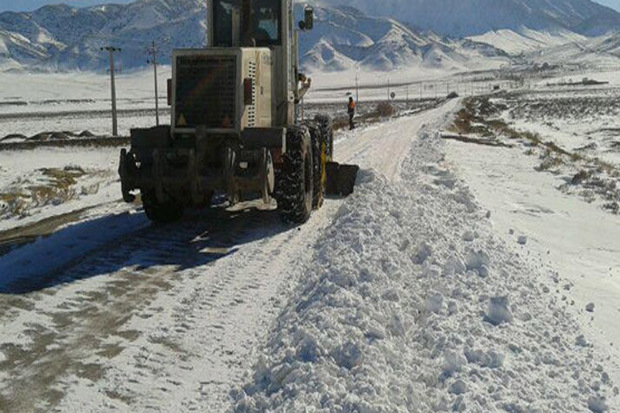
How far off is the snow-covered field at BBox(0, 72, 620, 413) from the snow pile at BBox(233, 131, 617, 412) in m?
0.02

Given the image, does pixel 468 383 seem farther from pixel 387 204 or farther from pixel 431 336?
pixel 387 204

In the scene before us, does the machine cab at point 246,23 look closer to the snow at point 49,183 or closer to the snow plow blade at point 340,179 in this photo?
the snow plow blade at point 340,179

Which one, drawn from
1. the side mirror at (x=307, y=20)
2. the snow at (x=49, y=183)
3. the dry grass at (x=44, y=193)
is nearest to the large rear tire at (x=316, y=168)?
the side mirror at (x=307, y=20)

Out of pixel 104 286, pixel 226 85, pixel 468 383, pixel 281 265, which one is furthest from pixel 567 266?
pixel 104 286

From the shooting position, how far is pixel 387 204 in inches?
434

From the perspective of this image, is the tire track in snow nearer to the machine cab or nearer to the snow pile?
the snow pile

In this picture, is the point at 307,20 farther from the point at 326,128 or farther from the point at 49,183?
the point at 49,183

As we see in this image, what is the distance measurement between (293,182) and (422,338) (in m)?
4.56

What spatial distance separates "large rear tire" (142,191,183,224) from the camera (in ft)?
33.0

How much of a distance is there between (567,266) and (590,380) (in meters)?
3.93

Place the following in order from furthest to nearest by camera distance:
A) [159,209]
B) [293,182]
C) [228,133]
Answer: [159,209] < [293,182] < [228,133]

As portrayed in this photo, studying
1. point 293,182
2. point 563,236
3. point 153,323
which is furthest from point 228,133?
point 563,236

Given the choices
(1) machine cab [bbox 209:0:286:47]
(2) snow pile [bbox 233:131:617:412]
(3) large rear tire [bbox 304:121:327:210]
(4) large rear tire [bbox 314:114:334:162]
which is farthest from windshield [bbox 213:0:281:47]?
(2) snow pile [bbox 233:131:617:412]

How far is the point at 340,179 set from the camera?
1312cm
